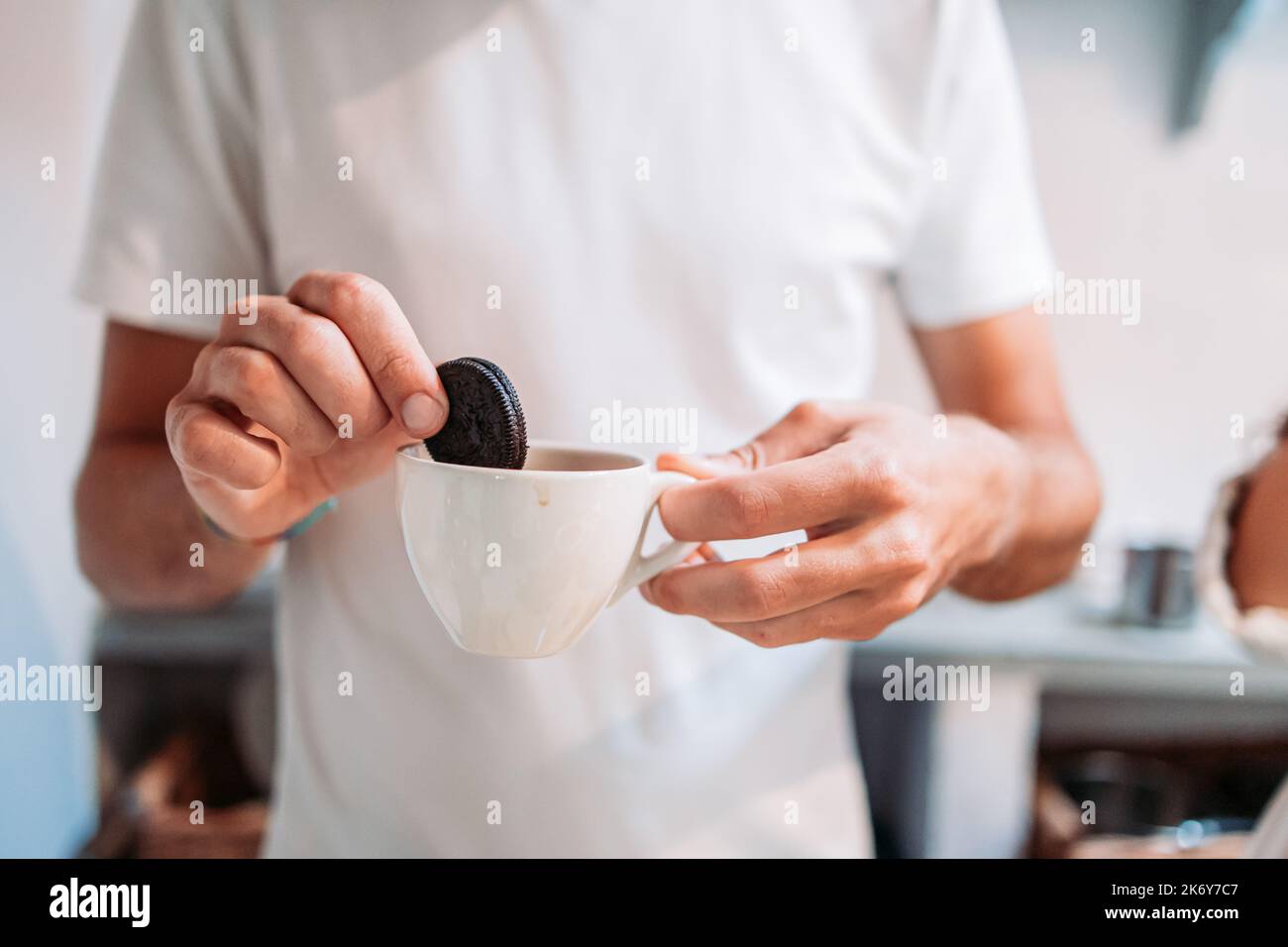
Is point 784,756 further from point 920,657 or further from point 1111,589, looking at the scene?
point 1111,589

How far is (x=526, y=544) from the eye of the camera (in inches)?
9.8

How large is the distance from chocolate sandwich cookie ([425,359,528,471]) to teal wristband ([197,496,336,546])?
12 cm

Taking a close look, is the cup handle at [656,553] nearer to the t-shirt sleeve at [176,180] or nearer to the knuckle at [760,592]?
the knuckle at [760,592]

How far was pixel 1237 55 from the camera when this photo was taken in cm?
55

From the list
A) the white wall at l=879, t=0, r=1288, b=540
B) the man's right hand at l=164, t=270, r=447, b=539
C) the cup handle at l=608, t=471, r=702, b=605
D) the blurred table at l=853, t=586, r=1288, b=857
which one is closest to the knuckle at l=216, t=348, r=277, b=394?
the man's right hand at l=164, t=270, r=447, b=539

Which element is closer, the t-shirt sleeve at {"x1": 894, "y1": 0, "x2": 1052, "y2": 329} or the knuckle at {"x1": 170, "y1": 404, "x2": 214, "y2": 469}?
the knuckle at {"x1": 170, "y1": 404, "x2": 214, "y2": 469}

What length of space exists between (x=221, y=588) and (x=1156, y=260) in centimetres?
62

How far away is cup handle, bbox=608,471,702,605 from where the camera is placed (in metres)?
0.27

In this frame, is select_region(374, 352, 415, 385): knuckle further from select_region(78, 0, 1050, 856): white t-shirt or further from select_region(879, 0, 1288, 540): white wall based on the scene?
select_region(879, 0, 1288, 540): white wall

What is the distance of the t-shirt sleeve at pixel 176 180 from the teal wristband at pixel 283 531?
0.30 feet

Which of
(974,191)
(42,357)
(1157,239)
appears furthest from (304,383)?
(1157,239)

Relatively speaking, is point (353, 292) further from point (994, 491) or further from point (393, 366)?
point (994, 491)
